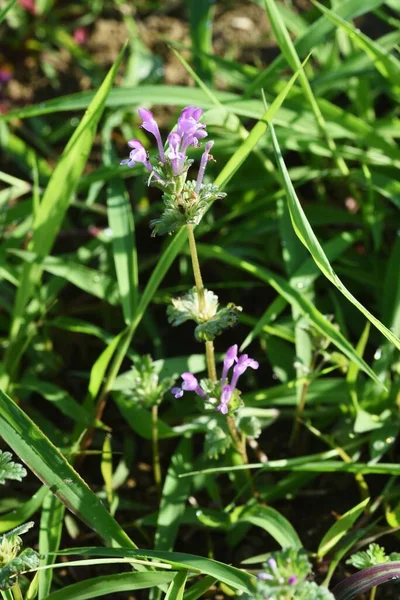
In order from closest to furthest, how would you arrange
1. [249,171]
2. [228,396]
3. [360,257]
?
[228,396]
[360,257]
[249,171]

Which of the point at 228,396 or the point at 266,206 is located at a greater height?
the point at 266,206

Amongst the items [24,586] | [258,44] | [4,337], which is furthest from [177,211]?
[258,44]

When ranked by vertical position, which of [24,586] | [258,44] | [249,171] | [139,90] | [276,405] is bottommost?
[24,586]

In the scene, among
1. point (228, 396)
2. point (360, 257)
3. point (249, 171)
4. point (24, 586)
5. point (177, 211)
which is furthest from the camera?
point (249, 171)

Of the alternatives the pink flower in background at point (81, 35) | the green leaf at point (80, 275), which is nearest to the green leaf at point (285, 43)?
the green leaf at point (80, 275)

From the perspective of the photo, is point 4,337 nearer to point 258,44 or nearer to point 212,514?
point 212,514

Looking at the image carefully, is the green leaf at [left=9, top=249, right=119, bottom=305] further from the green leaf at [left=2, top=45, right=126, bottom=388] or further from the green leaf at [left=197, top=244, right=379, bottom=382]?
the green leaf at [left=197, top=244, right=379, bottom=382]
